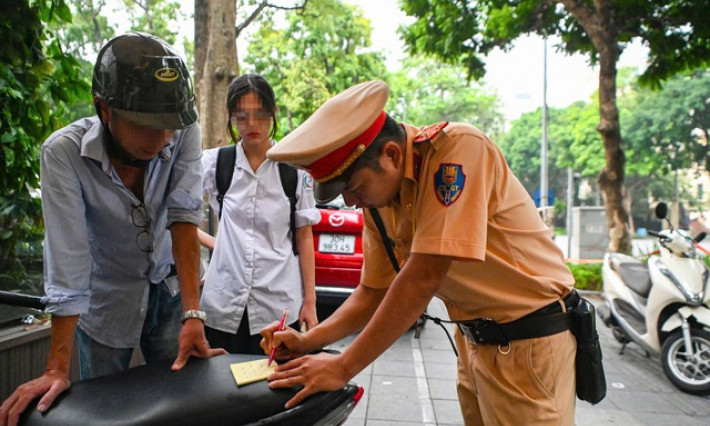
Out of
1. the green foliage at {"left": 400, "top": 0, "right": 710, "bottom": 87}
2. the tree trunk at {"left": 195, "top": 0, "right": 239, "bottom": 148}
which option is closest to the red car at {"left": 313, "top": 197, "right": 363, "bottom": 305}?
the tree trunk at {"left": 195, "top": 0, "right": 239, "bottom": 148}

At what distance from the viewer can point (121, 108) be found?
144 cm

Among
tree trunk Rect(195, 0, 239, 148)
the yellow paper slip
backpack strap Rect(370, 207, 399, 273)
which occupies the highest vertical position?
tree trunk Rect(195, 0, 239, 148)

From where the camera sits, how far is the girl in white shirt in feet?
7.57

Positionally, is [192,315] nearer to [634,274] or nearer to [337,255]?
[337,255]

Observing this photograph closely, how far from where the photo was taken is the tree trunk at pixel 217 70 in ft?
18.5

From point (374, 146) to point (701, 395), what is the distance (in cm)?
420

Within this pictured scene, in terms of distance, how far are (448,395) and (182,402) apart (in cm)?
332

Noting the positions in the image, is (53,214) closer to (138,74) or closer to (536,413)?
(138,74)

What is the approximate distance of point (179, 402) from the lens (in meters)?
1.17

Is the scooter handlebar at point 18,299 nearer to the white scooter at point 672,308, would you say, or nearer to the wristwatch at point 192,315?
the wristwatch at point 192,315

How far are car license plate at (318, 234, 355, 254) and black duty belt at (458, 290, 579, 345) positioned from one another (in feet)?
13.2

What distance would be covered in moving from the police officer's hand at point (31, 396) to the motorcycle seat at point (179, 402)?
0.01 meters

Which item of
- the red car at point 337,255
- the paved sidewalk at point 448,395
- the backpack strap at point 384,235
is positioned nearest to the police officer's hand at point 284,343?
the backpack strap at point 384,235

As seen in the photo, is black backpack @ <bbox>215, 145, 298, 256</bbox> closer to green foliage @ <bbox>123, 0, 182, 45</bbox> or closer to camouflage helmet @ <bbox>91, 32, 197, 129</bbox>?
camouflage helmet @ <bbox>91, 32, 197, 129</bbox>
